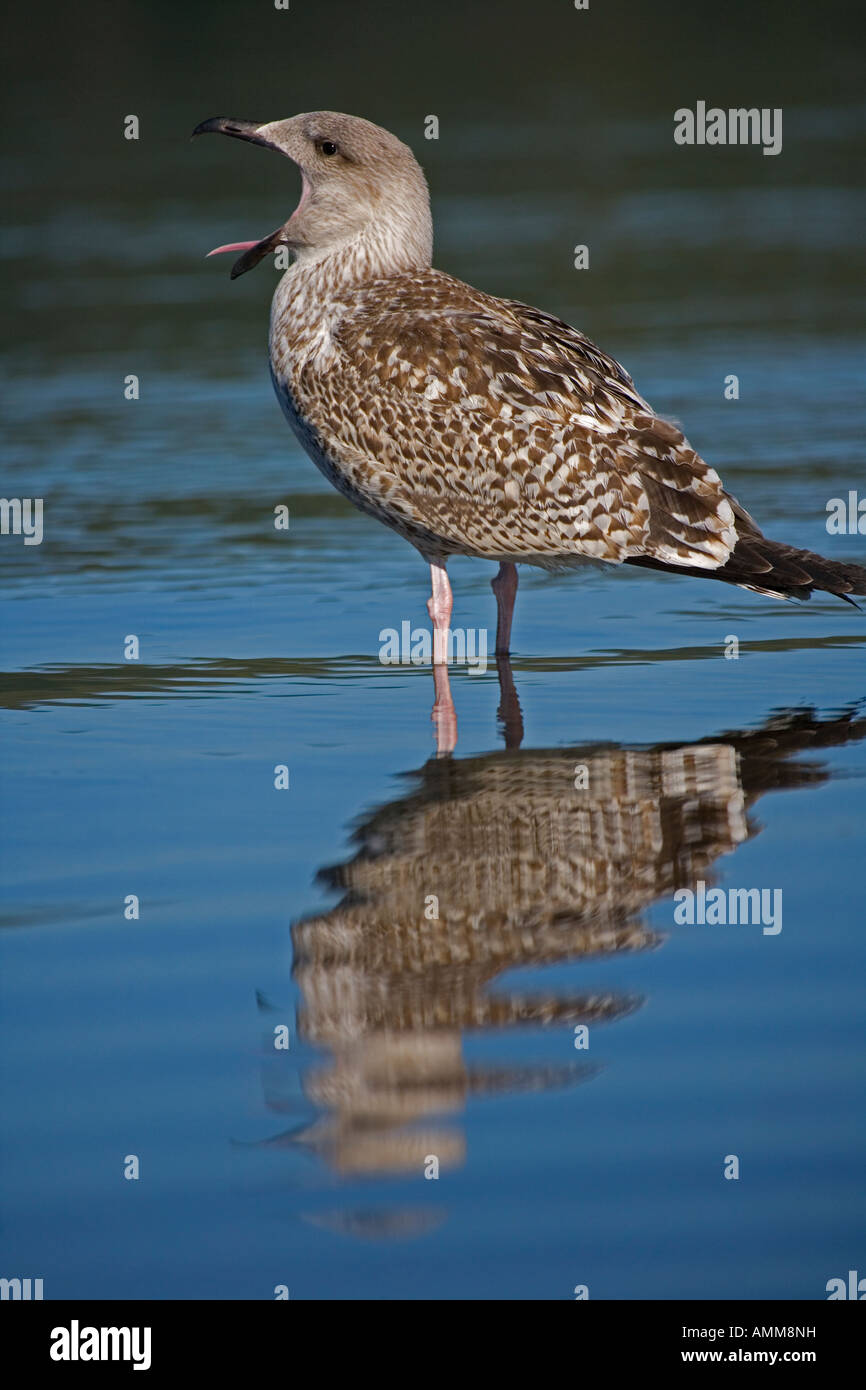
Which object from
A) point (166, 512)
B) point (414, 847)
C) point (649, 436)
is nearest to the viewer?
point (414, 847)

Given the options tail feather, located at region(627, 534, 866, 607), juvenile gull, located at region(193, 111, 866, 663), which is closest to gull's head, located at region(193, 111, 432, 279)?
juvenile gull, located at region(193, 111, 866, 663)

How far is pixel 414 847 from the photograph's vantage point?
727 centimetres

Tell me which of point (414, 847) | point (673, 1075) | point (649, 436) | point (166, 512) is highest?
point (166, 512)

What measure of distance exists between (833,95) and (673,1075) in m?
32.1

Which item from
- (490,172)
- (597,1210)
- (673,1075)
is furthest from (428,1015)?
(490,172)

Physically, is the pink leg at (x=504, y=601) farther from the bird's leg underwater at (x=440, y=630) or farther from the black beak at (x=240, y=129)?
the black beak at (x=240, y=129)

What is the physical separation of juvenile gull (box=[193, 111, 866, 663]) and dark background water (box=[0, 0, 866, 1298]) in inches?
23.6

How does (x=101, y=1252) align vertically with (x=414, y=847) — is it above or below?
below

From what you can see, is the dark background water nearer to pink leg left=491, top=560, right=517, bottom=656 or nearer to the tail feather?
pink leg left=491, top=560, right=517, bottom=656

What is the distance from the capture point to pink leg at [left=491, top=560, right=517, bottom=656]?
1008 cm

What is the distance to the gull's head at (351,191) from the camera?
10266 millimetres

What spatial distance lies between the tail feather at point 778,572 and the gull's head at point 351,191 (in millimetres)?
2278
